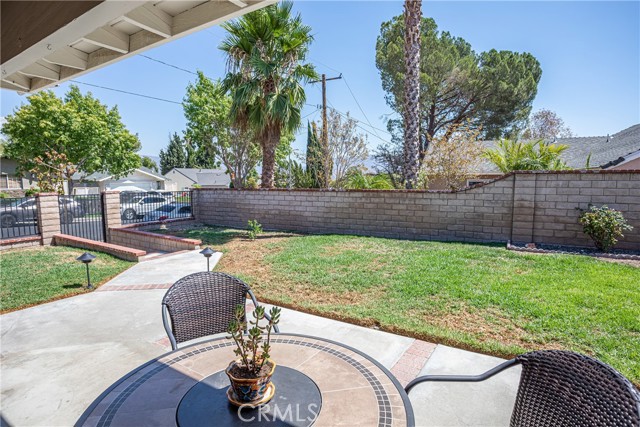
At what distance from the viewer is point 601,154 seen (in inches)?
579

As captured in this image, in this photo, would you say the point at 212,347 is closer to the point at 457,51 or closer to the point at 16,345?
the point at 16,345

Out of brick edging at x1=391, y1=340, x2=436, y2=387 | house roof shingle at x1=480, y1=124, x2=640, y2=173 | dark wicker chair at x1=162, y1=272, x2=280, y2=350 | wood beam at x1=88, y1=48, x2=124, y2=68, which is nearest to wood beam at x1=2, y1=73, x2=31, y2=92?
wood beam at x1=88, y1=48, x2=124, y2=68

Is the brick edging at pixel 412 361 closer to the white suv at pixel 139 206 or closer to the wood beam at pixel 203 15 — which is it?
the wood beam at pixel 203 15

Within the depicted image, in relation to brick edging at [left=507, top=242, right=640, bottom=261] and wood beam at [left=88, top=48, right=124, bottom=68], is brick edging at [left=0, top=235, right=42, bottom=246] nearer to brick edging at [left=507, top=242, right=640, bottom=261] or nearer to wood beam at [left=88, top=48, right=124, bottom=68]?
wood beam at [left=88, top=48, right=124, bottom=68]

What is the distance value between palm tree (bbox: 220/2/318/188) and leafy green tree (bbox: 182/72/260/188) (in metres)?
6.83

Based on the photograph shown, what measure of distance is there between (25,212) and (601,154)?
20.9m

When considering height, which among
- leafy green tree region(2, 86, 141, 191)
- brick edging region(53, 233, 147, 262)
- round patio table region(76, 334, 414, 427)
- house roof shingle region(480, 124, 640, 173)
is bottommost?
brick edging region(53, 233, 147, 262)

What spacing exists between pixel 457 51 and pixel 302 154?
1145cm

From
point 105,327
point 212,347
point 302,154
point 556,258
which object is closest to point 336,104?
point 302,154

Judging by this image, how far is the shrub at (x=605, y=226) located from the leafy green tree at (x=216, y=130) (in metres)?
14.5

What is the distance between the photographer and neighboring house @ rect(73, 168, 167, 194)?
32.6m

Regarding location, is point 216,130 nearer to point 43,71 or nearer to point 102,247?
point 102,247

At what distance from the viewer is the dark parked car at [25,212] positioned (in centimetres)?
912

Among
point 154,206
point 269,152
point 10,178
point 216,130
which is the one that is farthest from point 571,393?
point 10,178
